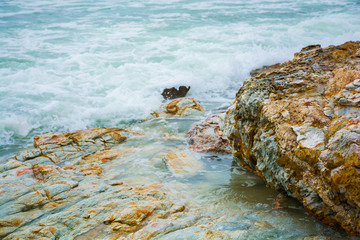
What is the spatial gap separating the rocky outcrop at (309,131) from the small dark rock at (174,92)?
5432mm

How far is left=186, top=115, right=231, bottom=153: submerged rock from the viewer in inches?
201

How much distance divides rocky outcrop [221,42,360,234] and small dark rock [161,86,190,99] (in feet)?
17.8

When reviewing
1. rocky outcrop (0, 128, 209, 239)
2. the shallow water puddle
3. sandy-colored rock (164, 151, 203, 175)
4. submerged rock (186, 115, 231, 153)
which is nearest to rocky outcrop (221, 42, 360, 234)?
the shallow water puddle

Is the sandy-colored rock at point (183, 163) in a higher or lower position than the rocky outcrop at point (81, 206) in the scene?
lower

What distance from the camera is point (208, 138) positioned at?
18.1ft

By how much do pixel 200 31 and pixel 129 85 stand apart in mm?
7970

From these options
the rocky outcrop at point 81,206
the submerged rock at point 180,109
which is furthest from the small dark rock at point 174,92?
the rocky outcrop at point 81,206

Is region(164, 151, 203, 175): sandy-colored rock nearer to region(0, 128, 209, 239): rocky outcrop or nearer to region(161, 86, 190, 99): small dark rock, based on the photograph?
region(0, 128, 209, 239): rocky outcrop

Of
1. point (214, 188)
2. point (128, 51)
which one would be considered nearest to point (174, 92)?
point (128, 51)

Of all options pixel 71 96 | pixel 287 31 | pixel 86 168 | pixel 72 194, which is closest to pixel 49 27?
pixel 71 96

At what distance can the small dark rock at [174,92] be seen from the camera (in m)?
9.49

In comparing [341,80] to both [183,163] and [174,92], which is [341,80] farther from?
[174,92]

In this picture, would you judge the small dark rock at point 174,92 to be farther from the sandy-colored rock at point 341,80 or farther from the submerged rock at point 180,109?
the sandy-colored rock at point 341,80

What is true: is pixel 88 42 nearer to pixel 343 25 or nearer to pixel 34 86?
pixel 34 86
